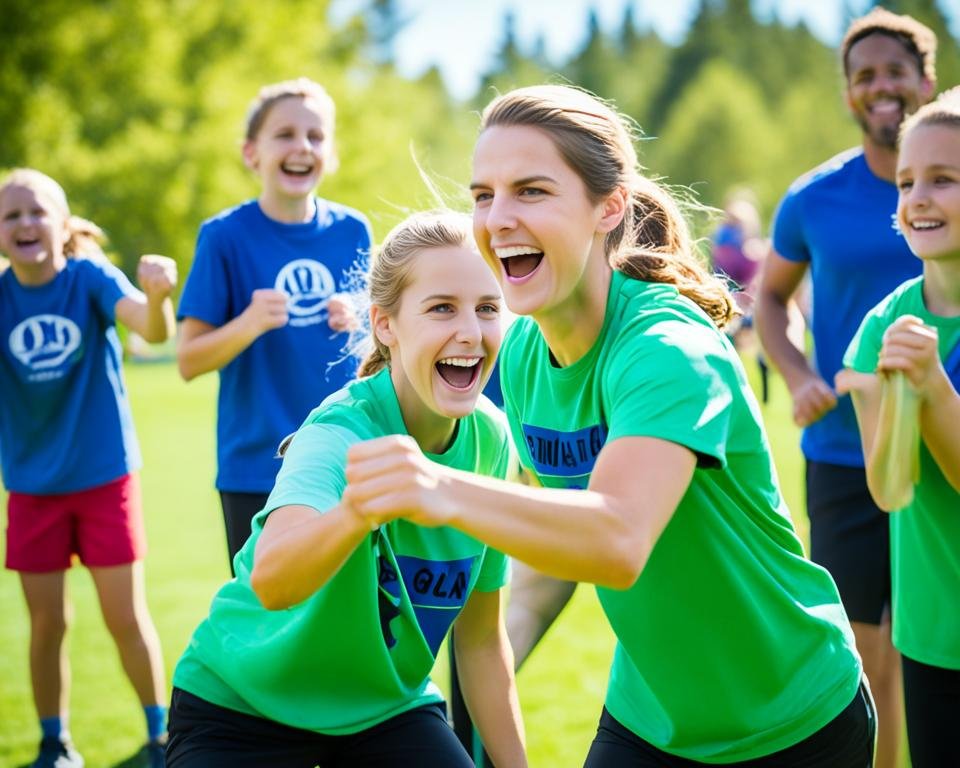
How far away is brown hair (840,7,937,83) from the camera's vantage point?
15.1 ft

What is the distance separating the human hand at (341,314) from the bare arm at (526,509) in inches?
108

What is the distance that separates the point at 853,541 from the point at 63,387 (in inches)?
135

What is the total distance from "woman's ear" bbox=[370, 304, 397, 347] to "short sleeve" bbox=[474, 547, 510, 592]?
62cm

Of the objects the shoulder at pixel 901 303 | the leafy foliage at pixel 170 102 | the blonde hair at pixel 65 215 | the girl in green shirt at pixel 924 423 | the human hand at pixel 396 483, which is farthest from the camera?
the leafy foliage at pixel 170 102

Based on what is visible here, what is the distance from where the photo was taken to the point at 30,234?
5184mm

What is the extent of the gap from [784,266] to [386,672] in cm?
276

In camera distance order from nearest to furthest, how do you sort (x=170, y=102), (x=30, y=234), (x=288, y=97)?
(x=288, y=97), (x=30, y=234), (x=170, y=102)

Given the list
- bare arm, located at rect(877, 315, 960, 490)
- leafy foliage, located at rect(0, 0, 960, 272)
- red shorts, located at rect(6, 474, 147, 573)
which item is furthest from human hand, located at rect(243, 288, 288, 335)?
leafy foliage, located at rect(0, 0, 960, 272)

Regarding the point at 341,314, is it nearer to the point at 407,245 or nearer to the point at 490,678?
the point at 407,245

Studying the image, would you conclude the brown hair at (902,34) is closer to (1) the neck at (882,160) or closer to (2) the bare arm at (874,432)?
(1) the neck at (882,160)

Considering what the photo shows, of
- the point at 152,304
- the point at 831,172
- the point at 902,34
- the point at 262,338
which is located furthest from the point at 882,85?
the point at 152,304

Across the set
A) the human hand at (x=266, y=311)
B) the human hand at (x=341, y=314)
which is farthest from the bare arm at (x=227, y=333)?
the human hand at (x=341, y=314)

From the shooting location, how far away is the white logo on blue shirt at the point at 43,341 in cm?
514

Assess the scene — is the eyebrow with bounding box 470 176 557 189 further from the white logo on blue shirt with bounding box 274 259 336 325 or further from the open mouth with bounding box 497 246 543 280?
the white logo on blue shirt with bounding box 274 259 336 325
